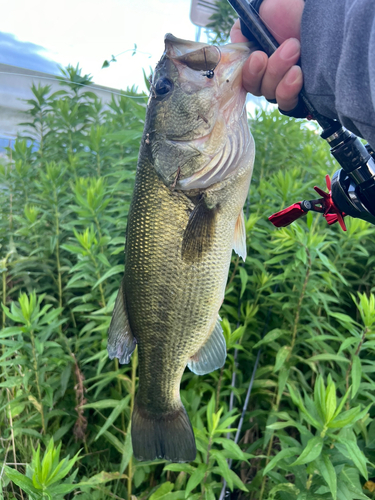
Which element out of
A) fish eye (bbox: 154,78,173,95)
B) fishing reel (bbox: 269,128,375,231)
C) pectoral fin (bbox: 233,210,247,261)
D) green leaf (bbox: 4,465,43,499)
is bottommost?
green leaf (bbox: 4,465,43,499)

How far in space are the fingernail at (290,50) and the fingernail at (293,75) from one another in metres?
0.03

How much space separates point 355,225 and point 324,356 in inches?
29.5

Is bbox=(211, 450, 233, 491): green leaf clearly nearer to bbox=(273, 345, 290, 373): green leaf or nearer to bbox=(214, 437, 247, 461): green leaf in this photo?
bbox=(214, 437, 247, 461): green leaf

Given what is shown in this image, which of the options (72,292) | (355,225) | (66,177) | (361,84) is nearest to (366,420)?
(355,225)

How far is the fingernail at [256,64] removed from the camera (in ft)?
3.19

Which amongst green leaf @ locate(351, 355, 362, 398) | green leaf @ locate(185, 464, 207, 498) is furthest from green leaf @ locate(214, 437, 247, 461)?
green leaf @ locate(351, 355, 362, 398)

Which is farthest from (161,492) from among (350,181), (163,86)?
(163,86)

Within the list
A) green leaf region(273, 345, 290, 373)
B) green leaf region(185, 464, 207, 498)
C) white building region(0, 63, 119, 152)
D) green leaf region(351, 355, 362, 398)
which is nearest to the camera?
green leaf region(185, 464, 207, 498)

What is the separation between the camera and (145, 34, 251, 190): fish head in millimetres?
1070

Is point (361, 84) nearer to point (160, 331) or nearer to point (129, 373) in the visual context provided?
point (160, 331)

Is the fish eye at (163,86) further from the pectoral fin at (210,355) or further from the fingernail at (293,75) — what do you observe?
the pectoral fin at (210,355)

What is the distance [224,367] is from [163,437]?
836 mm

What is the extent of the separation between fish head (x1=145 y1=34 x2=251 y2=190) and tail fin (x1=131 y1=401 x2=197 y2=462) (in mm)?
770

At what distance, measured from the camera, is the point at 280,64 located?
98 cm
